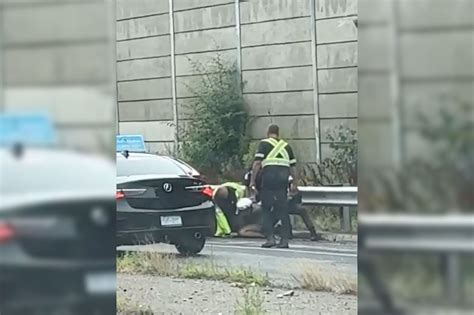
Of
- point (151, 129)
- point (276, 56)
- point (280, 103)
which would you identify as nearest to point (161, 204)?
point (151, 129)

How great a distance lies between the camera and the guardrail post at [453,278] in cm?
250

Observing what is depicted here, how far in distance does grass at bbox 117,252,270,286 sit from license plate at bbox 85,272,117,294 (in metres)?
0.05

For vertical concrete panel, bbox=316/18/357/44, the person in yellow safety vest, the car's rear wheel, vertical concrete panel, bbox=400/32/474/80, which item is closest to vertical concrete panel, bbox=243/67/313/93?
vertical concrete panel, bbox=316/18/357/44

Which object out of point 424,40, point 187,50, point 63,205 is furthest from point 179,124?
point 424,40

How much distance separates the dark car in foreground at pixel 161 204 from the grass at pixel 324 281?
397mm

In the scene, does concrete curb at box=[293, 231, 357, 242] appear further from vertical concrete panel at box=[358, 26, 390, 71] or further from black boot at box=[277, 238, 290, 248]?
vertical concrete panel at box=[358, 26, 390, 71]

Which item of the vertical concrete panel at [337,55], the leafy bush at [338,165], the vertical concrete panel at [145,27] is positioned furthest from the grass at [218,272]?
the vertical concrete panel at [145,27]

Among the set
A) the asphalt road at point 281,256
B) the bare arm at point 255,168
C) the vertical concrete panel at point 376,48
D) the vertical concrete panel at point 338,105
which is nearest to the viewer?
the vertical concrete panel at point 376,48

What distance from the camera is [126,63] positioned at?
318 cm

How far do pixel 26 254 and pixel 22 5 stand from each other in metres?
0.90

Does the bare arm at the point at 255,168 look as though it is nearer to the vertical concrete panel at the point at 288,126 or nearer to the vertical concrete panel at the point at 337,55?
the vertical concrete panel at the point at 288,126

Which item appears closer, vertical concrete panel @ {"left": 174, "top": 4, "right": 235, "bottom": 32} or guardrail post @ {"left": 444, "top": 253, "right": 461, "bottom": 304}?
guardrail post @ {"left": 444, "top": 253, "right": 461, "bottom": 304}

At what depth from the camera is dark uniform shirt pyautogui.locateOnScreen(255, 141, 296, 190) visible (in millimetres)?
2984

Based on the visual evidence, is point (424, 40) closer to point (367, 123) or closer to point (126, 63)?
point (367, 123)
